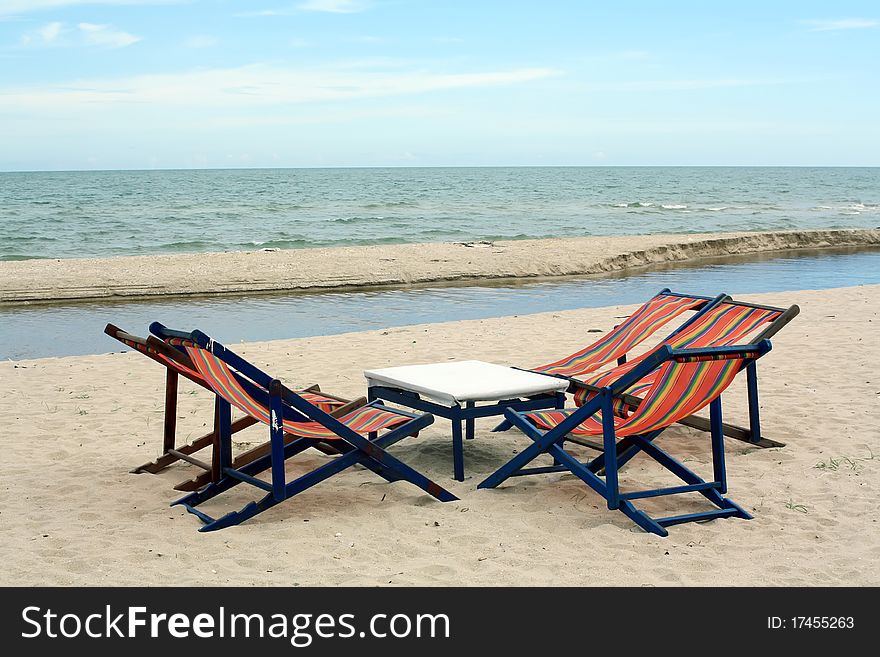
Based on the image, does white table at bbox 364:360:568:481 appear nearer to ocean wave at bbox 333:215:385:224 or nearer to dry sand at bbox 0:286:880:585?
dry sand at bbox 0:286:880:585

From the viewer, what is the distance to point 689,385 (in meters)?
3.94

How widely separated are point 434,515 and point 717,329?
6.94 ft

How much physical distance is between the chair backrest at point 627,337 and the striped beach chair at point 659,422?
3.83 feet

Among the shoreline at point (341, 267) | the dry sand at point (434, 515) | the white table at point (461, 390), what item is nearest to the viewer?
the dry sand at point (434, 515)

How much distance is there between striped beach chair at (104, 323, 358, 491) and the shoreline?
10280mm

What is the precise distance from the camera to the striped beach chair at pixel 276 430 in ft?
12.9

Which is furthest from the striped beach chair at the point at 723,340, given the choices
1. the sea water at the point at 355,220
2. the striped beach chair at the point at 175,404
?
the sea water at the point at 355,220

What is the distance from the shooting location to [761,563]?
3568 millimetres

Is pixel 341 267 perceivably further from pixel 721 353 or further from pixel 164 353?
pixel 721 353

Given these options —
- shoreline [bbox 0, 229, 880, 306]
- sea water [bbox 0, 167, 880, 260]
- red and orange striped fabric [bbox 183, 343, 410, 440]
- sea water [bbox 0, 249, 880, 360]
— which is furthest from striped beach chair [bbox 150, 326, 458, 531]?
sea water [bbox 0, 167, 880, 260]

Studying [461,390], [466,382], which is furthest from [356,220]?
[461,390]

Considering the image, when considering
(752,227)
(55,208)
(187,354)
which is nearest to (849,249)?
(752,227)

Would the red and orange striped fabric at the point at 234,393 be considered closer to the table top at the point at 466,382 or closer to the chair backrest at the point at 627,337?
the table top at the point at 466,382
